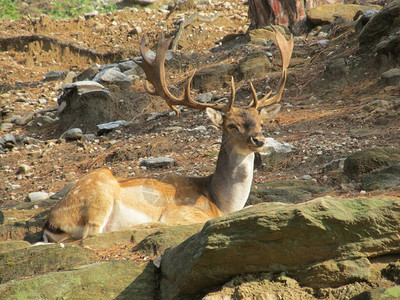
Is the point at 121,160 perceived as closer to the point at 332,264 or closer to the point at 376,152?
the point at 376,152

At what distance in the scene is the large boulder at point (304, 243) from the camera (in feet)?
10.0

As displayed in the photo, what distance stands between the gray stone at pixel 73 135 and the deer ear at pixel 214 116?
553cm

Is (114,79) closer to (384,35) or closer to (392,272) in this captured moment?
(384,35)

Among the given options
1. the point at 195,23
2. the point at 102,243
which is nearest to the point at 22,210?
the point at 102,243

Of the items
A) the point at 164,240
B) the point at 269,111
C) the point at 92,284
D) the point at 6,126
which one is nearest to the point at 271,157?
the point at 269,111

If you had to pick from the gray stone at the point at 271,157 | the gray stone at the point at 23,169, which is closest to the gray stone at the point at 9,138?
the gray stone at the point at 23,169

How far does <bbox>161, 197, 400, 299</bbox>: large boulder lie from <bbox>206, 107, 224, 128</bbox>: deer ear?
317 centimetres

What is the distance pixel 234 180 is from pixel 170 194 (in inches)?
30.7

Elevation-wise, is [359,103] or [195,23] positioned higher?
[195,23]

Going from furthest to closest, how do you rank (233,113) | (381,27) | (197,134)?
(381,27)
(197,134)
(233,113)

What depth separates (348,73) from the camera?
11.4 metres

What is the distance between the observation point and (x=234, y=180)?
6207 millimetres

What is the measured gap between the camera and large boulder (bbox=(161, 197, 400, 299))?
10.0ft

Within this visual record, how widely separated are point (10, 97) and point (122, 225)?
1020cm
